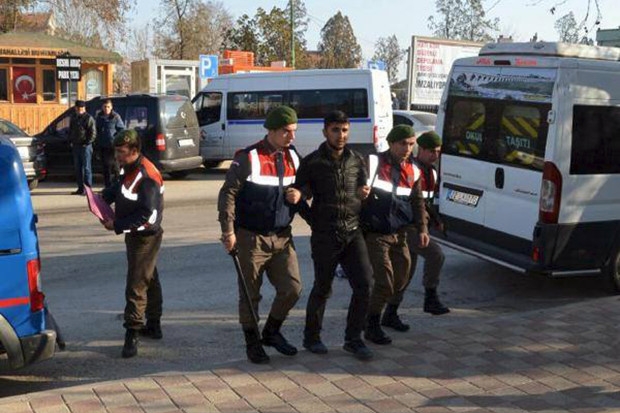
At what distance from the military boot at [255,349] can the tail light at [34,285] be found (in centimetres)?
137

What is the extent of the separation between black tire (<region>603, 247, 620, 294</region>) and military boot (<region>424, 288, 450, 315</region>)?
171cm

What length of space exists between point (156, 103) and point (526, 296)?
10.0 metres

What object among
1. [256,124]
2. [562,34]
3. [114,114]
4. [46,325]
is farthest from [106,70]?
[46,325]

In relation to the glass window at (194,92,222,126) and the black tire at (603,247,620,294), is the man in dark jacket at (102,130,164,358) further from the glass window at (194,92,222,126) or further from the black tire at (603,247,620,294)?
the glass window at (194,92,222,126)

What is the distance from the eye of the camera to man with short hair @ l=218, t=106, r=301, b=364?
4.92 metres

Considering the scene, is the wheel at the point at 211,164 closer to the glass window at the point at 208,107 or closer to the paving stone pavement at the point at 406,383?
the glass window at the point at 208,107

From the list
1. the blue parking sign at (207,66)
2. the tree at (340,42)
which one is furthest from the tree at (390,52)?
the blue parking sign at (207,66)

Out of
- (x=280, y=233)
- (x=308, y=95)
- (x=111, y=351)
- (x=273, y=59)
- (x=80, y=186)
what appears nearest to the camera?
(x=280, y=233)

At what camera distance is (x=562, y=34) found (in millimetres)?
17469

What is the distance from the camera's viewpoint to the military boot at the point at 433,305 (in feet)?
21.9

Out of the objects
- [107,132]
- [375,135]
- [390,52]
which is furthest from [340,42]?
[107,132]

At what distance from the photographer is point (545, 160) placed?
668 centimetres

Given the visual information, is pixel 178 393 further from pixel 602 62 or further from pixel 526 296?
pixel 602 62

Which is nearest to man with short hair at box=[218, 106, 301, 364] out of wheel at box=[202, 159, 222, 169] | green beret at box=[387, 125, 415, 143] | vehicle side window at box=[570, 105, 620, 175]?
green beret at box=[387, 125, 415, 143]
